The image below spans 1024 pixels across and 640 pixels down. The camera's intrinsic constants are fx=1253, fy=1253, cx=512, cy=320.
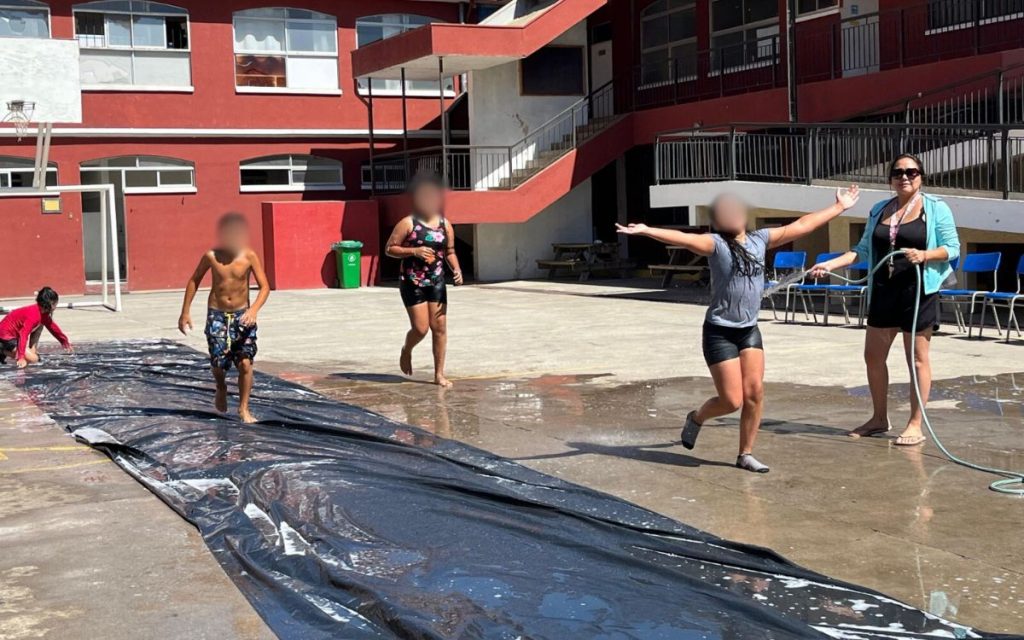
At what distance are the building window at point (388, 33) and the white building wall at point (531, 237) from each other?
4.51m

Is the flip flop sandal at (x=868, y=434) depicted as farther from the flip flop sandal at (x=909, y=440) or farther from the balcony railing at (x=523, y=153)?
the balcony railing at (x=523, y=153)

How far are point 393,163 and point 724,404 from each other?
81.5 feet

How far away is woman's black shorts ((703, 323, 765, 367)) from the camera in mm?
7637

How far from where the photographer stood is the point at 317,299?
82.6 feet

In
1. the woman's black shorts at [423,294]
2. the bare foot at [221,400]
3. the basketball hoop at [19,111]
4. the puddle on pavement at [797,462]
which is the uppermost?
the basketball hoop at [19,111]

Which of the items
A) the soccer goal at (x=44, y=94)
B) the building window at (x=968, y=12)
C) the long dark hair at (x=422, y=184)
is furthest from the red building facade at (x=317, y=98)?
the long dark hair at (x=422, y=184)

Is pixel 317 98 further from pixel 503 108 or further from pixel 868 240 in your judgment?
pixel 868 240

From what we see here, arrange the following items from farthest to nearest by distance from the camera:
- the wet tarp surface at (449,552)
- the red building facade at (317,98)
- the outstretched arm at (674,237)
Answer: the red building facade at (317,98) < the outstretched arm at (674,237) < the wet tarp surface at (449,552)

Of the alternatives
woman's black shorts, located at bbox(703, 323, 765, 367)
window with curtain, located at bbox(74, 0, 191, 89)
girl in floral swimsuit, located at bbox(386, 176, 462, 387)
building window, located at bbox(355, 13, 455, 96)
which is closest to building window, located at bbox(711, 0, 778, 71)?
building window, located at bbox(355, 13, 455, 96)

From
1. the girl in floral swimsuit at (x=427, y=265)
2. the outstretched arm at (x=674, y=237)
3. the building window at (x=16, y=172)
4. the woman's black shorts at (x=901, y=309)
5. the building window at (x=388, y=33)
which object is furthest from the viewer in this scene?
the building window at (x=388, y=33)

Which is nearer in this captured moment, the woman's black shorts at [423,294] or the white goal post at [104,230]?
the woman's black shorts at [423,294]

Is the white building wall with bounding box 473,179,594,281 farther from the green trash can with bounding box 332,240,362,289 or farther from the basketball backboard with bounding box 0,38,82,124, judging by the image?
the basketball backboard with bounding box 0,38,82,124

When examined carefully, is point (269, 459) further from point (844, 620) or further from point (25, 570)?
point (844, 620)

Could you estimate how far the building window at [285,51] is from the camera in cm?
3069
